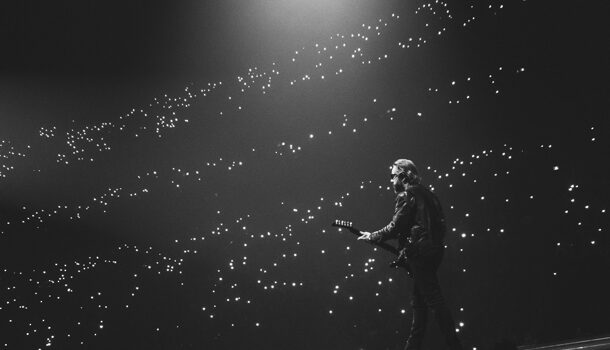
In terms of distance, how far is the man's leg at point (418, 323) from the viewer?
3.14 meters

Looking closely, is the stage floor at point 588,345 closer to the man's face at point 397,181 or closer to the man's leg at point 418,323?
the man's leg at point 418,323

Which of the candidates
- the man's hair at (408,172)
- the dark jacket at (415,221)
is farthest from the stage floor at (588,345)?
the man's hair at (408,172)

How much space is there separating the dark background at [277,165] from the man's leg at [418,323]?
2.24 m

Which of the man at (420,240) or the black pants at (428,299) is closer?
the black pants at (428,299)

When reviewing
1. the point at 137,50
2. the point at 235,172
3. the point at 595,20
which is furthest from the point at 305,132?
the point at 595,20

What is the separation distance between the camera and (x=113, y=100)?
6430mm

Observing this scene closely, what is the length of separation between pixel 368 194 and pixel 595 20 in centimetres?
330

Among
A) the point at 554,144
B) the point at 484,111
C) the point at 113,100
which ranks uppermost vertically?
the point at 113,100

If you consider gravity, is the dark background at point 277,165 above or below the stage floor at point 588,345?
above

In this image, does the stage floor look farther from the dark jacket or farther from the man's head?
the man's head

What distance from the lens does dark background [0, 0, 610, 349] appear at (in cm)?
502

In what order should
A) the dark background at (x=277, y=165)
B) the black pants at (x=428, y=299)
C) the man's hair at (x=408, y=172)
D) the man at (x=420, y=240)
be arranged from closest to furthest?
the black pants at (x=428, y=299) < the man at (x=420, y=240) < the man's hair at (x=408, y=172) < the dark background at (x=277, y=165)

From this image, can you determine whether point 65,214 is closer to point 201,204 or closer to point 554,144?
point 201,204

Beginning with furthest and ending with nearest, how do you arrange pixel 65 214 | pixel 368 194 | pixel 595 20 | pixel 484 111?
pixel 65 214 → pixel 368 194 → pixel 484 111 → pixel 595 20
